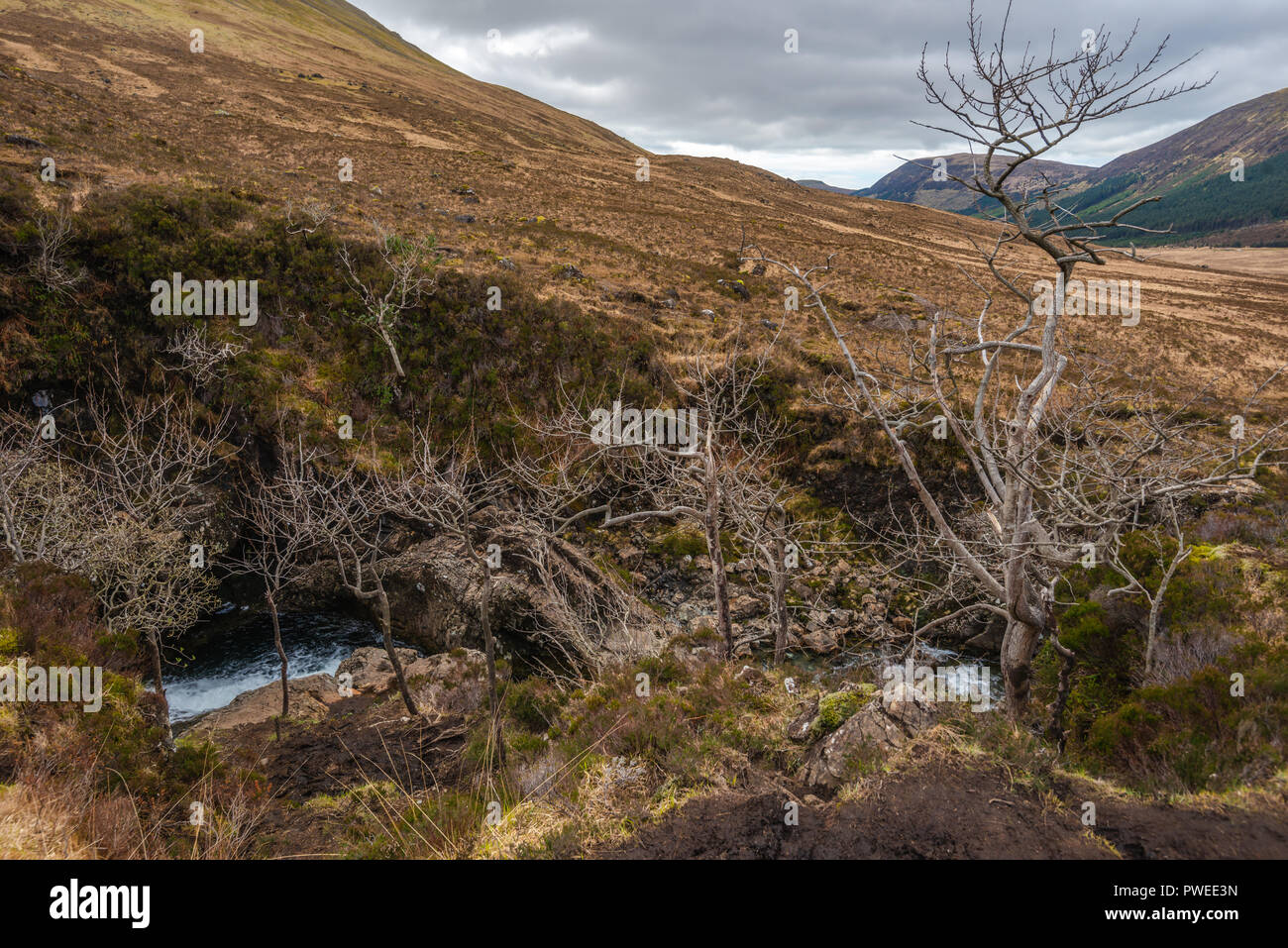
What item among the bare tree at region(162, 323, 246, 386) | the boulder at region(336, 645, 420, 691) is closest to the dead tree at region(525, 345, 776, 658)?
the boulder at region(336, 645, 420, 691)

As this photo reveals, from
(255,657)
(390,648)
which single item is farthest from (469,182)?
(390,648)

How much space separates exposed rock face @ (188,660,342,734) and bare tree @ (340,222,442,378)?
10402 mm

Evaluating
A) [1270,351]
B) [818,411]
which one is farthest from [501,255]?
[1270,351]

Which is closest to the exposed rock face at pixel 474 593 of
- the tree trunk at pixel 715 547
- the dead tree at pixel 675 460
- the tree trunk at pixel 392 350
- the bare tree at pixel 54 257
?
the dead tree at pixel 675 460

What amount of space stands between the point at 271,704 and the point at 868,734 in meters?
14.5

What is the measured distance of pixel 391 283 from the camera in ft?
72.7

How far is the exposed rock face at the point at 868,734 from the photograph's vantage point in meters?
5.79

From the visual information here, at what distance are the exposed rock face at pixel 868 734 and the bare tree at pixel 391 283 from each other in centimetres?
1831

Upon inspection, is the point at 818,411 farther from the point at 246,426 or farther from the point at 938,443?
the point at 246,426

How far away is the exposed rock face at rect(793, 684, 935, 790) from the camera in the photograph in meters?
5.79

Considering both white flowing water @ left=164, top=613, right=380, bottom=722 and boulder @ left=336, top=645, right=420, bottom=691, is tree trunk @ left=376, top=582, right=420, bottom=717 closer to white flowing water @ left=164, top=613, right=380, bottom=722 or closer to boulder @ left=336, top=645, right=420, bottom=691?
boulder @ left=336, top=645, right=420, bottom=691

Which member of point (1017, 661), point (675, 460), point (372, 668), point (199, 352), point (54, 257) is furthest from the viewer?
point (199, 352)

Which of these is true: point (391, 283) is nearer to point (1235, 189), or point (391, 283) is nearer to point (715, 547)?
point (715, 547)
